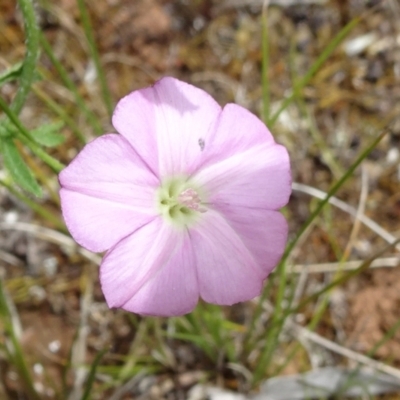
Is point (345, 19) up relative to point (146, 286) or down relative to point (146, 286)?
up

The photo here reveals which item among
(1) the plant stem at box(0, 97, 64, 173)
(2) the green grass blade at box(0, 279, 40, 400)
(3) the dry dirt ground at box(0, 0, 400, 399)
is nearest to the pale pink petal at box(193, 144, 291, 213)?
(1) the plant stem at box(0, 97, 64, 173)

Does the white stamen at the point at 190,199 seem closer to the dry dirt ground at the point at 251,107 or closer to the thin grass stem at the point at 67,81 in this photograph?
the thin grass stem at the point at 67,81

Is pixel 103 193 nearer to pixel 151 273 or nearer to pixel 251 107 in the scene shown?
pixel 151 273

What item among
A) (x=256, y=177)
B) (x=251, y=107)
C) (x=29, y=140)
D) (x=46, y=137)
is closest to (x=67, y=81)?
(x=46, y=137)

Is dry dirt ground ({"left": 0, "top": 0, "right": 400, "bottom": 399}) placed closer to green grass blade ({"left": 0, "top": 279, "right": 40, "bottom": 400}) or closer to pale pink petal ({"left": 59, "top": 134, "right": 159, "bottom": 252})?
green grass blade ({"left": 0, "top": 279, "right": 40, "bottom": 400})

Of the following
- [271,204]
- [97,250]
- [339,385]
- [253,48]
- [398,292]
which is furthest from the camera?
[253,48]

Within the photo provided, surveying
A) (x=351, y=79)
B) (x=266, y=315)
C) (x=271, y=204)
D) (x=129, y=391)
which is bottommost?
(x=129, y=391)

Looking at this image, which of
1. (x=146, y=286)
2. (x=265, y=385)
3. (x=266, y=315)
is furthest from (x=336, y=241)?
(x=146, y=286)

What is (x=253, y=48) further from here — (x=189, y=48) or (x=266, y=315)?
(x=266, y=315)

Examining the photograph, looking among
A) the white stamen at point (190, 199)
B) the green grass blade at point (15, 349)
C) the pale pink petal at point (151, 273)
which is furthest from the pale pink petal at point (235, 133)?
the green grass blade at point (15, 349)
